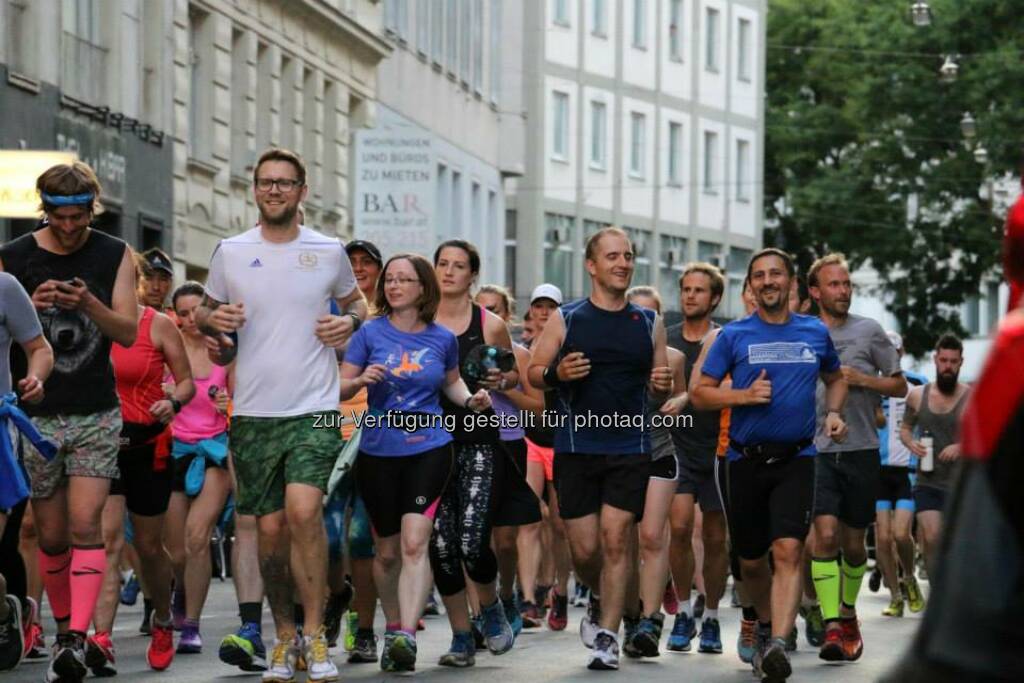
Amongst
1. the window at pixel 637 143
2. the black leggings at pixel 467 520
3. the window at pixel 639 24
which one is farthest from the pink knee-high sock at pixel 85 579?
the window at pixel 639 24

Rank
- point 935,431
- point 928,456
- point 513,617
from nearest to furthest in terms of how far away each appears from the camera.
→ point 513,617
point 928,456
point 935,431

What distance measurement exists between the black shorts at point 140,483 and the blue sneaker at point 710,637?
3264 millimetres

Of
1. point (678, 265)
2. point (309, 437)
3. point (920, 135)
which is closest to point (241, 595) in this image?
point (309, 437)

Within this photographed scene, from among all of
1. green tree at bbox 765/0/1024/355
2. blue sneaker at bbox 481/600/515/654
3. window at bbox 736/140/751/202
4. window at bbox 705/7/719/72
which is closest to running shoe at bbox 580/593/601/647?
blue sneaker at bbox 481/600/515/654

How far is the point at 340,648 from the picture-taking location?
509 inches

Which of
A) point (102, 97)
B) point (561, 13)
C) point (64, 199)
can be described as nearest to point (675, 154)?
point (561, 13)

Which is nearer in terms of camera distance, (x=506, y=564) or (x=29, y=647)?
(x=29, y=647)

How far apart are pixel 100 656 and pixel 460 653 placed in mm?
1769

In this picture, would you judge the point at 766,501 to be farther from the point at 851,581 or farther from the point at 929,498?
the point at 929,498

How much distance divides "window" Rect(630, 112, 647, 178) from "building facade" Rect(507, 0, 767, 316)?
0.12 feet

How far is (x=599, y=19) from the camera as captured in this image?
63656 mm

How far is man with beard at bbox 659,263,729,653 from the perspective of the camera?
1402 cm

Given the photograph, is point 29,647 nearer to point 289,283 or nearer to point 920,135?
point 289,283

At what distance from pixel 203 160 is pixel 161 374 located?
69.9 feet
